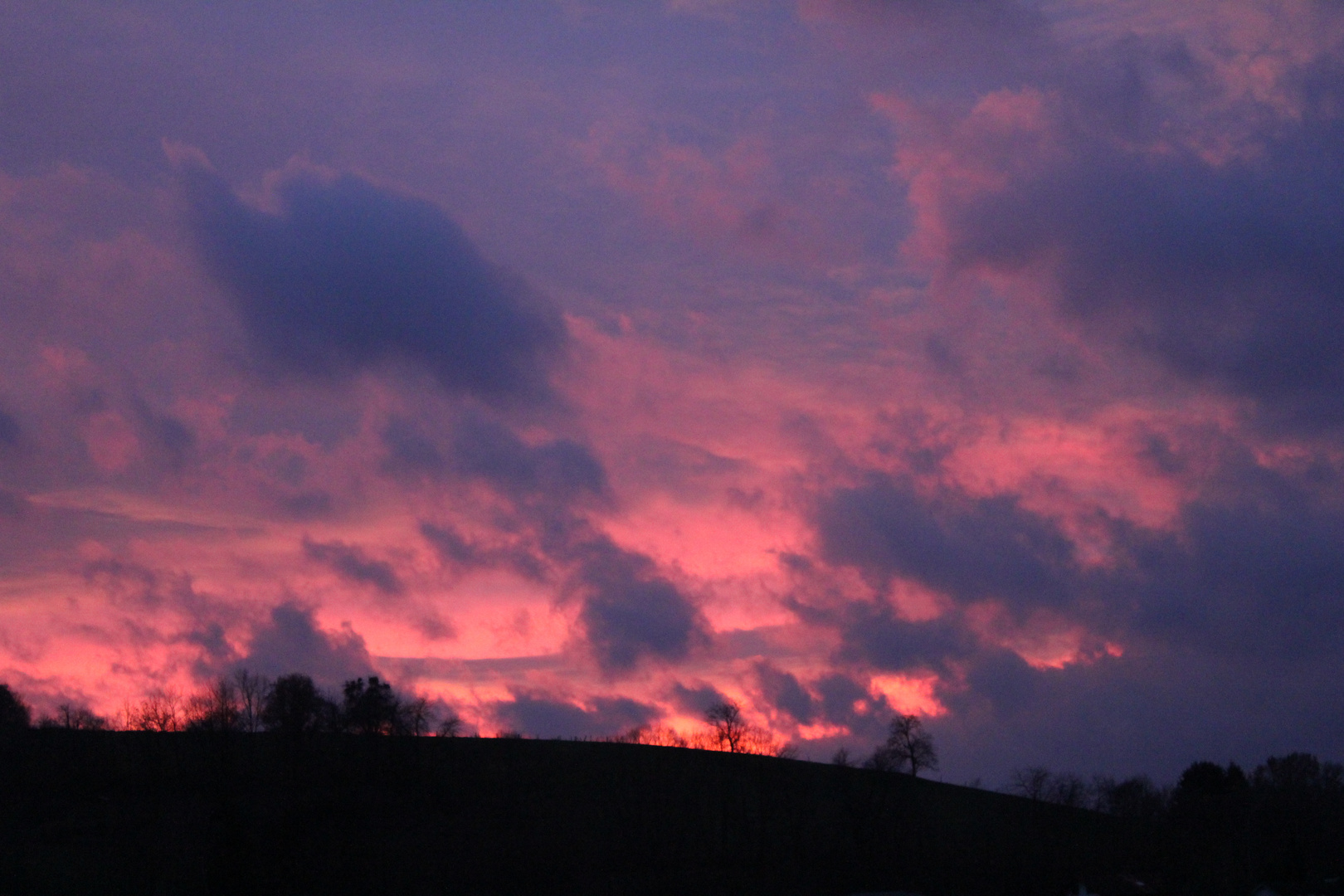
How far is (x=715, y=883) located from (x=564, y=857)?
673 inches

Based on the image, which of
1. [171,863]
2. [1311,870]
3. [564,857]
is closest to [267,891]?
[171,863]

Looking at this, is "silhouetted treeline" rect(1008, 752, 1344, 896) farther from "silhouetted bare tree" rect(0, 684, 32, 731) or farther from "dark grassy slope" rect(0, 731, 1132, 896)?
"silhouetted bare tree" rect(0, 684, 32, 731)

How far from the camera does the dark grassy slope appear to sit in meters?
118

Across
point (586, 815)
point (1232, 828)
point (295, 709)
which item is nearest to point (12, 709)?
point (295, 709)

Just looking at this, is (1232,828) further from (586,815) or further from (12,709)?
(12,709)

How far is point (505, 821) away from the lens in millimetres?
146750

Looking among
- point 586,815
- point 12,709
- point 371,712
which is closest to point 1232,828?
point 586,815

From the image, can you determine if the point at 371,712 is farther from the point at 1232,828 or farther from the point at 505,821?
the point at 1232,828

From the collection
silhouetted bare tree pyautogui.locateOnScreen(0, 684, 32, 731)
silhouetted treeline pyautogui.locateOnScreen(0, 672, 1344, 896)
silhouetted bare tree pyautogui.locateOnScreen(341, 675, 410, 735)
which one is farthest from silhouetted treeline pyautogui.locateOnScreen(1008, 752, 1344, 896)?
silhouetted bare tree pyautogui.locateOnScreen(0, 684, 32, 731)

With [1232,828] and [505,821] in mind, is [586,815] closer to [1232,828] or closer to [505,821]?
[505,821]

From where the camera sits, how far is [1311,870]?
447ft

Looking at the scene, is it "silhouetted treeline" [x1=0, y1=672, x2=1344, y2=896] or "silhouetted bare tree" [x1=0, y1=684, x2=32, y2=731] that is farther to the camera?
"silhouetted bare tree" [x1=0, y1=684, x2=32, y2=731]


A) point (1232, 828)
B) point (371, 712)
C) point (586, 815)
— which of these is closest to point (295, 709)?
point (371, 712)

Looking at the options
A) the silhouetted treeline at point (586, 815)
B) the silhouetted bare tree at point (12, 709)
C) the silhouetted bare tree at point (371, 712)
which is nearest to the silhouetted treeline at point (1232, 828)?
the silhouetted treeline at point (586, 815)
